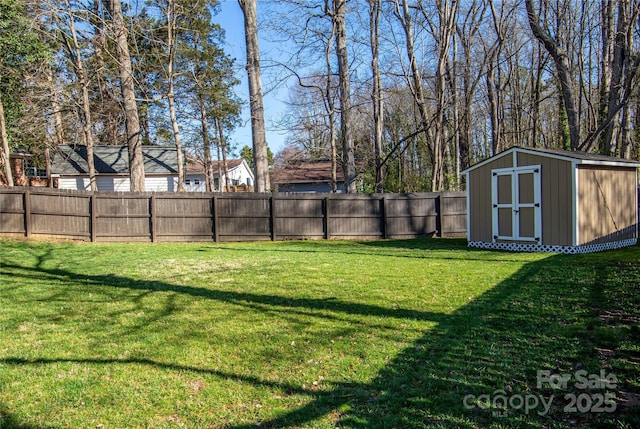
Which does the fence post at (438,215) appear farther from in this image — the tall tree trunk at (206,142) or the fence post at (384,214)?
the tall tree trunk at (206,142)

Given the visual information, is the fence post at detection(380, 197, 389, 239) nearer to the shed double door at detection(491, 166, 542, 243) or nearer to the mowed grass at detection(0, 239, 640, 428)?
the shed double door at detection(491, 166, 542, 243)

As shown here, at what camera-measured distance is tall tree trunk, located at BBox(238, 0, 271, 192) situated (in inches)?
602

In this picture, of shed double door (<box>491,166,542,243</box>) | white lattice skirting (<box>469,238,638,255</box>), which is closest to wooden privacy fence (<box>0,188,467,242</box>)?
white lattice skirting (<box>469,238,638,255</box>)

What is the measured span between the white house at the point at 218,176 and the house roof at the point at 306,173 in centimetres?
491

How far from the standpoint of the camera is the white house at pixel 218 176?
34.1 metres

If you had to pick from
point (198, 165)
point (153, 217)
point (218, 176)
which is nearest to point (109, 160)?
point (218, 176)

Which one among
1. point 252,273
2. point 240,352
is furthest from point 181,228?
point 240,352

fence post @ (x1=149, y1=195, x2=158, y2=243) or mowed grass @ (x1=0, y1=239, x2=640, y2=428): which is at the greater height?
fence post @ (x1=149, y1=195, x2=158, y2=243)

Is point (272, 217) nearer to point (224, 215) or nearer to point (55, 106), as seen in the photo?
point (224, 215)

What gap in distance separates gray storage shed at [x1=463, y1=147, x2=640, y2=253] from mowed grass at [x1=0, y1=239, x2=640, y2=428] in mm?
3303

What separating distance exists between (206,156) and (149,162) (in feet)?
14.5

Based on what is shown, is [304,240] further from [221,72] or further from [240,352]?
[221,72]

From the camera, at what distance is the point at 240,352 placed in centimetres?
380

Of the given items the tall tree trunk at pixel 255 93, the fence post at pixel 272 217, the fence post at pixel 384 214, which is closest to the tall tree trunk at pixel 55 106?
the tall tree trunk at pixel 255 93
